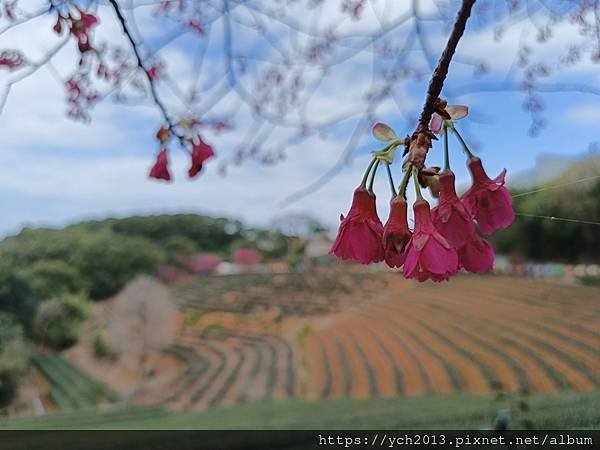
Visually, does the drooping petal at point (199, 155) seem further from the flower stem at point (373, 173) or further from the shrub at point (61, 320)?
the shrub at point (61, 320)

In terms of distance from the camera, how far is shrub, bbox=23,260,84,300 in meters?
1.23

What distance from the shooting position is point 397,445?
2.01 ft

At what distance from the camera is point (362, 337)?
1.40 metres

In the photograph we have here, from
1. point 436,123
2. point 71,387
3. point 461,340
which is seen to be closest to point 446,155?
point 436,123

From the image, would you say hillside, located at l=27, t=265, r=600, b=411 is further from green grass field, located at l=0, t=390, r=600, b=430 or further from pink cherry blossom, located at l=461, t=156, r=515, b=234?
pink cherry blossom, located at l=461, t=156, r=515, b=234

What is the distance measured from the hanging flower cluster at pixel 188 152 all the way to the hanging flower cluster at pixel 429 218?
0.28 meters

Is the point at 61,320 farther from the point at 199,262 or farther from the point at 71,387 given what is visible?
the point at 199,262

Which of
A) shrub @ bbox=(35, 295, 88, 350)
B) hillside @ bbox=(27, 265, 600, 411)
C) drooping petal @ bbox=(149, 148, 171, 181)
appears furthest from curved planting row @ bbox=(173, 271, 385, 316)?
drooping petal @ bbox=(149, 148, 171, 181)

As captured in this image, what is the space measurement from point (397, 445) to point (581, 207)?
30 cm

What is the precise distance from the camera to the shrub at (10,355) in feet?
3.77

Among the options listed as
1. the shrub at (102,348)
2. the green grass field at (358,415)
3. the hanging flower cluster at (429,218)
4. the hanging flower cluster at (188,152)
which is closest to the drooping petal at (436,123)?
the hanging flower cluster at (429,218)

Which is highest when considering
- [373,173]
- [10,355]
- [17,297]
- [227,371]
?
[373,173]

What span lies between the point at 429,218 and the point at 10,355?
1.13m

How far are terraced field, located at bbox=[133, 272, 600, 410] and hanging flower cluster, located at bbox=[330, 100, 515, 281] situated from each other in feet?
2.69
